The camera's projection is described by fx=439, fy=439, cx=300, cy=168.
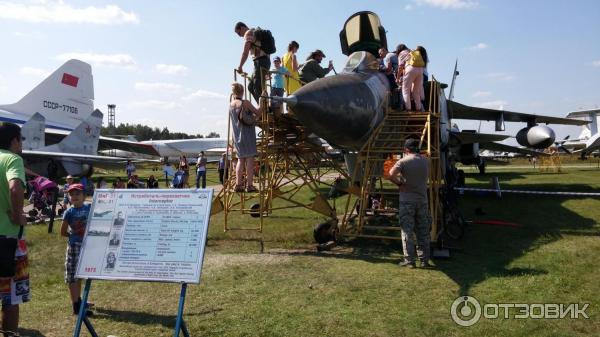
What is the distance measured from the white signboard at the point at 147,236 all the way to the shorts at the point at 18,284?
0.54 metres

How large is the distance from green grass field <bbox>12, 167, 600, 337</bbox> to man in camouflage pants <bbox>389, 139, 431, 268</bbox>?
33cm

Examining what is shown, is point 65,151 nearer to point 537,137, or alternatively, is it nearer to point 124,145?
point 124,145

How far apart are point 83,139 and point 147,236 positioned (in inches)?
901

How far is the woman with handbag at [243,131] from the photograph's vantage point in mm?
7340

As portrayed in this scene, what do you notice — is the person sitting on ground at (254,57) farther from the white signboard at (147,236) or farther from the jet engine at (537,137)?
the jet engine at (537,137)

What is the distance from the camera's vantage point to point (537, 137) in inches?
570

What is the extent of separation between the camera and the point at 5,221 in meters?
3.45

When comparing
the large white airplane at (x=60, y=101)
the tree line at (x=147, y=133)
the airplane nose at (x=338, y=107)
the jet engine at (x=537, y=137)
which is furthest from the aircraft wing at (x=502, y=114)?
the tree line at (x=147, y=133)

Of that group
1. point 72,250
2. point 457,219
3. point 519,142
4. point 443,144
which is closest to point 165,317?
point 72,250

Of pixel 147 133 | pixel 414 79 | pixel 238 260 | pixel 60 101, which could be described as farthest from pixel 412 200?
pixel 147 133

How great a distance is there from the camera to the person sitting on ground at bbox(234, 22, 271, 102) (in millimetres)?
7844

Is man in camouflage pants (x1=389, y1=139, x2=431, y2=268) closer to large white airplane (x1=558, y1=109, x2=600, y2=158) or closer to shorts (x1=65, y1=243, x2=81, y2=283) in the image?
shorts (x1=65, y1=243, x2=81, y2=283)

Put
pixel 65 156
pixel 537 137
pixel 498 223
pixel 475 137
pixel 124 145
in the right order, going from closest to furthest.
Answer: pixel 498 223, pixel 537 137, pixel 475 137, pixel 65 156, pixel 124 145

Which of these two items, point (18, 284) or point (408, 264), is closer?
point (18, 284)
